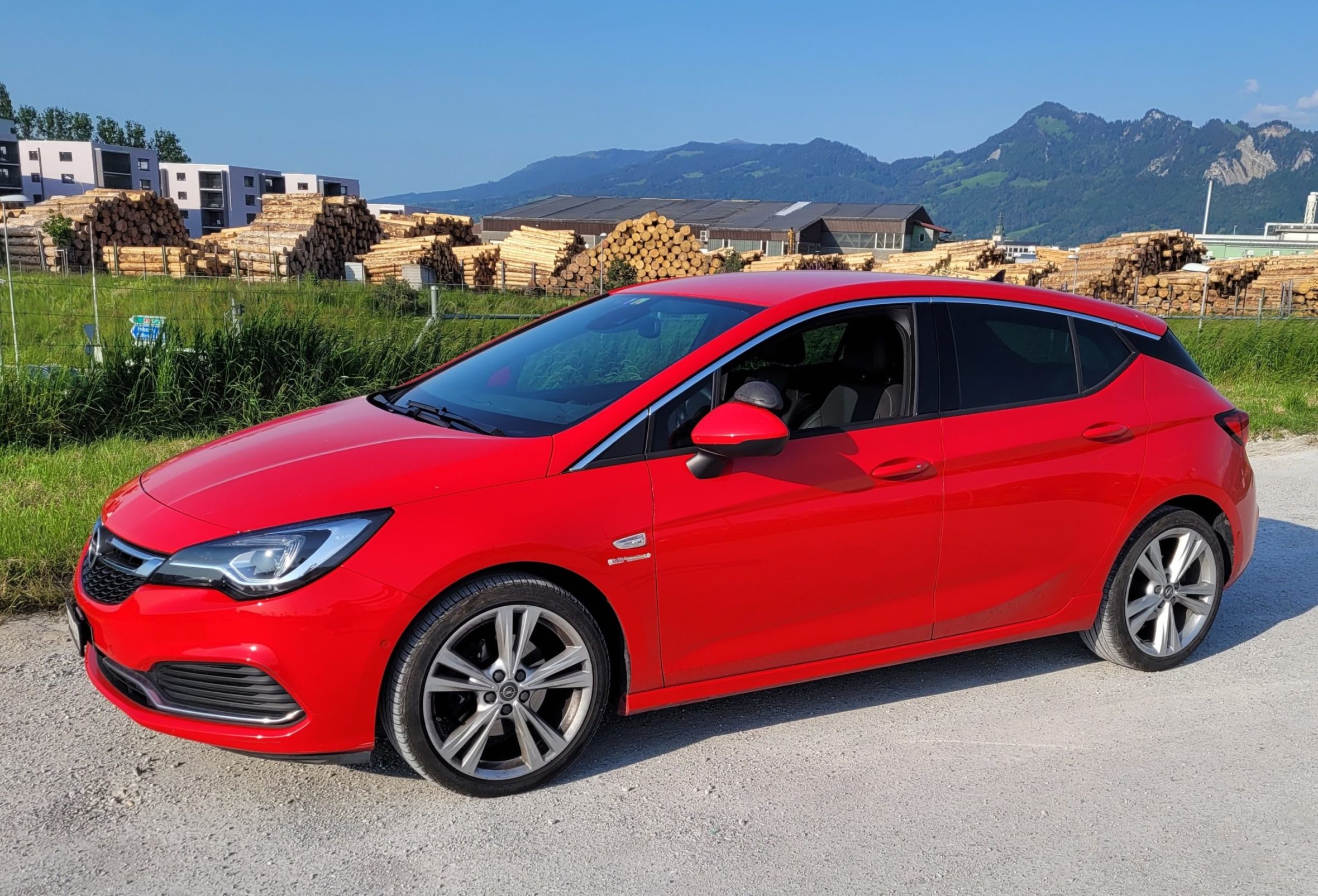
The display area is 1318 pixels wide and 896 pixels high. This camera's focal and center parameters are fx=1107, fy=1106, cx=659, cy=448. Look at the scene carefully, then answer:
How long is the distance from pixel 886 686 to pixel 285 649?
2.51m

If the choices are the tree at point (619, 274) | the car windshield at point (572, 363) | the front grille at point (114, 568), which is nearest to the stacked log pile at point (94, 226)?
the tree at point (619, 274)

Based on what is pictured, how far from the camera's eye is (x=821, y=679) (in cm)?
467

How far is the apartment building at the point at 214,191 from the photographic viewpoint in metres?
123

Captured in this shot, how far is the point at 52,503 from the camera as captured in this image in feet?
20.5

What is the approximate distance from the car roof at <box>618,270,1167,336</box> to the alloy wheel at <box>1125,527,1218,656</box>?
955mm

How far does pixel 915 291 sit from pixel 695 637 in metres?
1.66

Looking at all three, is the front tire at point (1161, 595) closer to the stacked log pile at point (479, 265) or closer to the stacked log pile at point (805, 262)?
the stacked log pile at point (479, 265)

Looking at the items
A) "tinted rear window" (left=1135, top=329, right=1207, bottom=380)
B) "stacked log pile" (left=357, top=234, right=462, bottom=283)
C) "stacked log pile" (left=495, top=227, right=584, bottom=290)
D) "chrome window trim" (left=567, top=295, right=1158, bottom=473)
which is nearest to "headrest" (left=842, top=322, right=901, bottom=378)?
"chrome window trim" (left=567, top=295, right=1158, bottom=473)

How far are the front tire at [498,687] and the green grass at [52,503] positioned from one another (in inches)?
106

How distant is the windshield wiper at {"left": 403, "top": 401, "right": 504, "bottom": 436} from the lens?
3830mm

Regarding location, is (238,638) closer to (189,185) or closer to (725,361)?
(725,361)

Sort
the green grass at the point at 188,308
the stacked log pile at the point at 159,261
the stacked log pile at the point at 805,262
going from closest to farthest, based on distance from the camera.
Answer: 1. the green grass at the point at 188,308
2. the stacked log pile at the point at 159,261
3. the stacked log pile at the point at 805,262

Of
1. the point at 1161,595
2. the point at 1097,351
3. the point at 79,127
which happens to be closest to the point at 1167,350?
the point at 1097,351

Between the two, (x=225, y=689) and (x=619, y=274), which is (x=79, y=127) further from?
(x=225, y=689)
